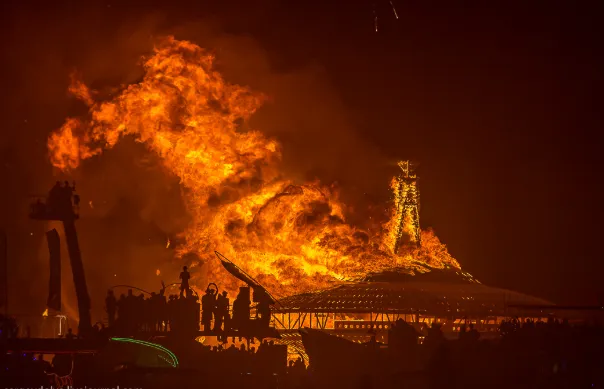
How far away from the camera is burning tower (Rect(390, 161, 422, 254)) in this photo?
103625 mm

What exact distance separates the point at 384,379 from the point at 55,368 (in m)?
14.9

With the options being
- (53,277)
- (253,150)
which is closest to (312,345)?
(53,277)

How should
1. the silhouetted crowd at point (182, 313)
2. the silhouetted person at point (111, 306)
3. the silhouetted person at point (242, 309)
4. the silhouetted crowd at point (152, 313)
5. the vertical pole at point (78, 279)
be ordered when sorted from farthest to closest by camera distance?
the vertical pole at point (78, 279), the silhouetted person at point (111, 306), the silhouetted person at point (242, 309), the silhouetted crowd at point (152, 313), the silhouetted crowd at point (182, 313)

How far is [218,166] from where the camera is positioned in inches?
3659

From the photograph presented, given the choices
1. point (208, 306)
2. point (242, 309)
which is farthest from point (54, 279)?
point (242, 309)

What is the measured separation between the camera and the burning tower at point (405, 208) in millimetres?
103625

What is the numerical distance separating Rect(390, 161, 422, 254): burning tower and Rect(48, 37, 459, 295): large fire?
839 centimetres

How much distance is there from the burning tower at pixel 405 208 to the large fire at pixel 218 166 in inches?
330

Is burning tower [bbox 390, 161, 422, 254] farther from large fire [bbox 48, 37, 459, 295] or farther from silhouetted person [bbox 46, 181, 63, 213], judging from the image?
silhouetted person [bbox 46, 181, 63, 213]

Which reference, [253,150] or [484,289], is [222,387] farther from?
[484,289]

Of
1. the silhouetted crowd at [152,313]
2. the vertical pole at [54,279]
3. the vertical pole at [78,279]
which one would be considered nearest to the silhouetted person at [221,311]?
the silhouetted crowd at [152,313]

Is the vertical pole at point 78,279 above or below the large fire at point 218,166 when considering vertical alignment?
below

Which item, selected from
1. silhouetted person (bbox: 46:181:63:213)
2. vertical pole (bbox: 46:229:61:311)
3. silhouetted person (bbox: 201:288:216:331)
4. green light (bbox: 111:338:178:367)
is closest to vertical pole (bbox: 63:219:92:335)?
silhouetted person (bbox: 46:181:63:213)

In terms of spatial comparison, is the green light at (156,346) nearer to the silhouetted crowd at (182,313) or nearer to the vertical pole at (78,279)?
the silhouetted crowd at (182,313)
